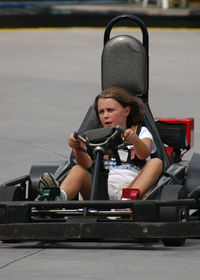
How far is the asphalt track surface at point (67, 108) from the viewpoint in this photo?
229 inches

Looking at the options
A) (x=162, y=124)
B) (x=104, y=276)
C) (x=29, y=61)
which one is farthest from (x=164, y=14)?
(x=104, y=276)

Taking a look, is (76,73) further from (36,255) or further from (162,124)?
(36,255)

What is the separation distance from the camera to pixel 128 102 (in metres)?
7.15

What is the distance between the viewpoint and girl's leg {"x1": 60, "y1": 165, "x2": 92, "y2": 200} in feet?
22.3

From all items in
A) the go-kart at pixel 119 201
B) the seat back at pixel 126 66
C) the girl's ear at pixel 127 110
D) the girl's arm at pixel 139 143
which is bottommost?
the go-kart at pixel 119 201

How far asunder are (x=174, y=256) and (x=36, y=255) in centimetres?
84

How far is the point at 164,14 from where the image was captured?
32594 millimetres

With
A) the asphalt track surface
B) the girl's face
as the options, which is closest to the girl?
the girl's face

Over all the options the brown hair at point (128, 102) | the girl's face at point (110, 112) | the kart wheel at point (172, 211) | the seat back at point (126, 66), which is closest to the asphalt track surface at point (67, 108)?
the kart wheel at point (172, 211)

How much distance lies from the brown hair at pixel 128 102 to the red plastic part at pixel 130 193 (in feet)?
2.62

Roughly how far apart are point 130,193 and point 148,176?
26 cm

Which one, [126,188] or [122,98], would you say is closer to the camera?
[126,188]

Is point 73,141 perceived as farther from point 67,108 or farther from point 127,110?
point 67,108

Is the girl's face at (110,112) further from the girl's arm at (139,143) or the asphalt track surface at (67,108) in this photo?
the asphalt track surface at (67,108)
